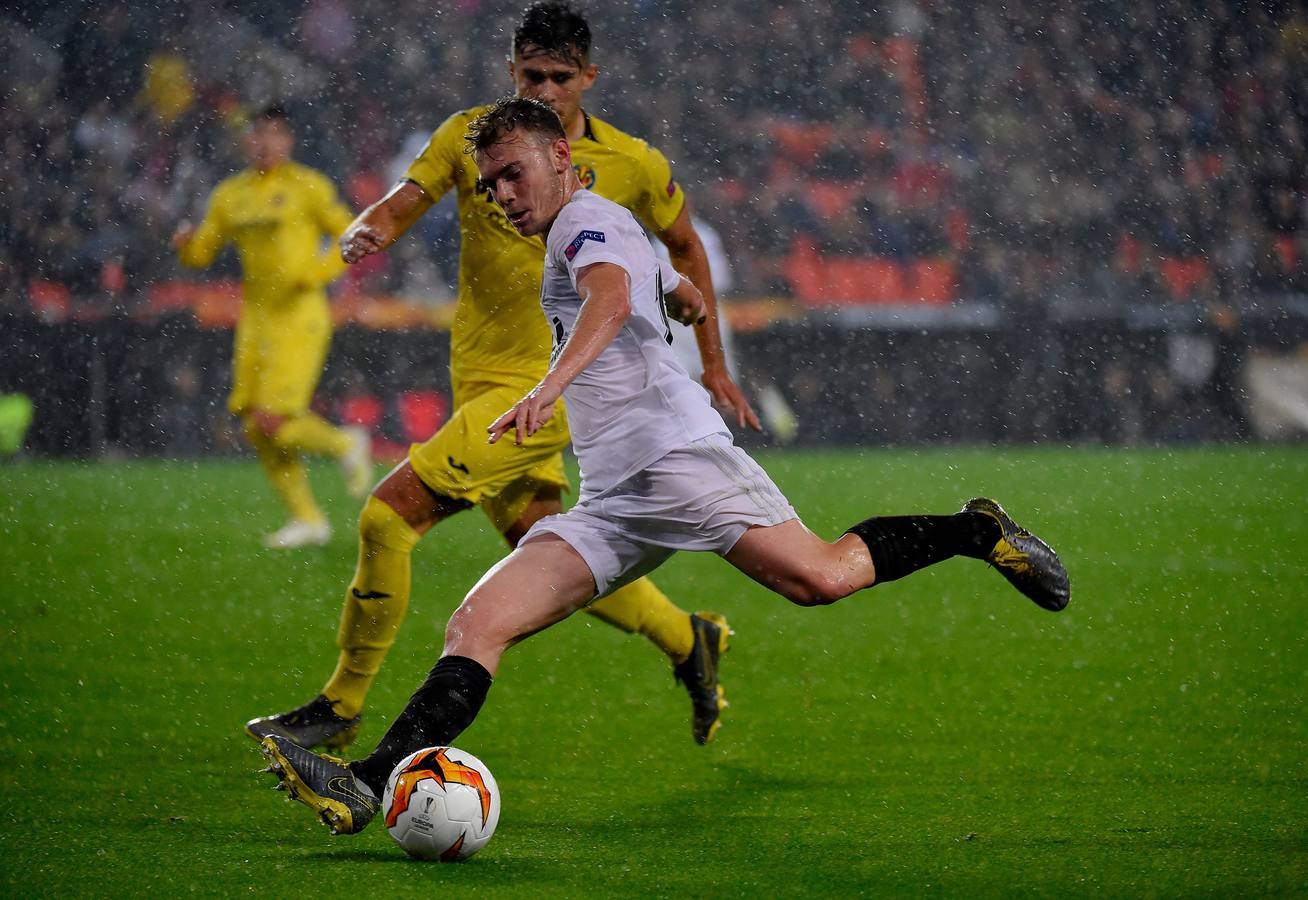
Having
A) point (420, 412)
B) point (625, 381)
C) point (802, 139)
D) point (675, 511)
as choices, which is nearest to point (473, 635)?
point (675, 511)

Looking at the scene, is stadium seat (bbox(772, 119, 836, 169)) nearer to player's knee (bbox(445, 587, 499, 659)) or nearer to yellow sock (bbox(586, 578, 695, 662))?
yellow sock (bbox(586, 578, 695, 662))

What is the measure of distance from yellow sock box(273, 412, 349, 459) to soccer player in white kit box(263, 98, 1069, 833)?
223 inches

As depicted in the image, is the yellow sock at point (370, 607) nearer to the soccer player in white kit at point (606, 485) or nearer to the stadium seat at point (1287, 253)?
the soccer player in white kit at point (606, 485)

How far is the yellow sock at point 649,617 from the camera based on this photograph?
4.90 meters

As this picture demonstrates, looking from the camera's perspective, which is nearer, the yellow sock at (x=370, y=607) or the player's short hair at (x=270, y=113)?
the yellow sock at (x=370, y=607)

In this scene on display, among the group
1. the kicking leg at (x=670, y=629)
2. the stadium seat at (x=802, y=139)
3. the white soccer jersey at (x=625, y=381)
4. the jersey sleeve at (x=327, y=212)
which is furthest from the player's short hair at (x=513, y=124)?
the stadium seat at (x=802, y=139)

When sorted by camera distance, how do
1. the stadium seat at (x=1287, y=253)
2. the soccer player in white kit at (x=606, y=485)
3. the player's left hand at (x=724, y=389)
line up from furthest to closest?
the stadium seat at (x=1287, y=253) → the player's left hand at (x=724, y=389) → the soccer player in white kit at (x=606, y=485)

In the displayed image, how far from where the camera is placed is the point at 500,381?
4727 millimetres

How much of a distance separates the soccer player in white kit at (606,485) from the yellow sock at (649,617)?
0.99 metres

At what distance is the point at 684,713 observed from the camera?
5.31m

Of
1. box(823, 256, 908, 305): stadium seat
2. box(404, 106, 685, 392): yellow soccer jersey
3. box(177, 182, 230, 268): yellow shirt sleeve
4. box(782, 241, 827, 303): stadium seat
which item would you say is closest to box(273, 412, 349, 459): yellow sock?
box(177, 182, 230, 268): yellow shirt sleeve

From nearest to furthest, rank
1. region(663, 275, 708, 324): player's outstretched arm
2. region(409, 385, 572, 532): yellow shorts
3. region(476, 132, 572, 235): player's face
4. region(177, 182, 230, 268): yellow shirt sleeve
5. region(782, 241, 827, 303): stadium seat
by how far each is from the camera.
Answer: region(476, 132, 572, 235): player's face, region(663, 275, 708, 324): player's outstretched arm, region(409, 385, 572, 532): yellow shorts, region(177, 182, 230, 268): yellow shirt sleeve, region(782, 241, 827, 303): stadium seat

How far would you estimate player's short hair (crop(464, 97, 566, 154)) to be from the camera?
3.68m

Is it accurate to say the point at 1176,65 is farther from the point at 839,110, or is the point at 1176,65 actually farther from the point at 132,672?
the point at 132,672
